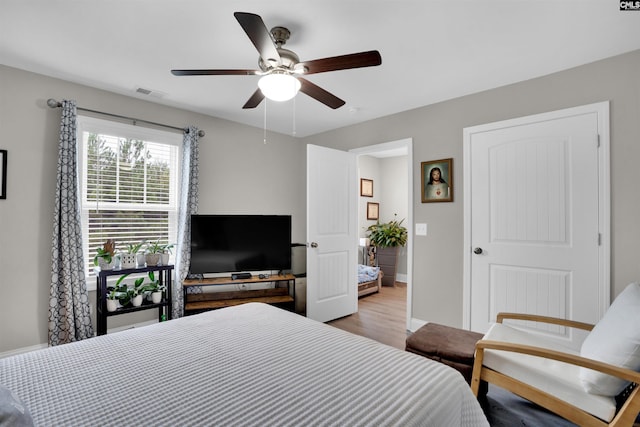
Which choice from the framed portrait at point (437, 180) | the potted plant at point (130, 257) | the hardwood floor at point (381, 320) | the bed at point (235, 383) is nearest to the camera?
the bed at point (235, 383)

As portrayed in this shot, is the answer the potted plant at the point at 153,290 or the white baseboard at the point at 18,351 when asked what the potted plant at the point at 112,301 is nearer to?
the potted plant at the point at 153,290

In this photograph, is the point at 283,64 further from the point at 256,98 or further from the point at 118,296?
the point at 118,296

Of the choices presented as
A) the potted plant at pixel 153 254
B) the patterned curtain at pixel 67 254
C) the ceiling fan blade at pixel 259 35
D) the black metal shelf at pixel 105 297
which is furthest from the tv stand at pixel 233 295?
the ceiling fan blade at pixel 259 35

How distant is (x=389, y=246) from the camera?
5.89 meters

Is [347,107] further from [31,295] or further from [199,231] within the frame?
[31,295]

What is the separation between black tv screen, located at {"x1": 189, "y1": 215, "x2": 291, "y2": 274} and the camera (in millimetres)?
3404

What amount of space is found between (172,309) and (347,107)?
292cm

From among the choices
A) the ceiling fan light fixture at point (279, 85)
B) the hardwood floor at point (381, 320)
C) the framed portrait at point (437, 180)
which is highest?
the ceiling fan light fixture at point (279, 85)

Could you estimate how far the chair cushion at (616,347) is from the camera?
146 centimetres

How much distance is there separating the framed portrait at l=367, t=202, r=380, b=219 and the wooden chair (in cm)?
454

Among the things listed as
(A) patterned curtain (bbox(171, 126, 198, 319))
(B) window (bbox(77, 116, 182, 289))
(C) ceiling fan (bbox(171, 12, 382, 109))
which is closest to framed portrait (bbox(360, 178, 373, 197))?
(A) patterned curtain (bbox(171, 126, 198, 319))

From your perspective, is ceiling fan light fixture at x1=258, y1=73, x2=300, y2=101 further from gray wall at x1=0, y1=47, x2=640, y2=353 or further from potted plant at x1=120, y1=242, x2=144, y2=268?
potted plant at x1=120, y1=242, x2=144, y2=268

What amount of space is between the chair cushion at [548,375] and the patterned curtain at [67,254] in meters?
3.29

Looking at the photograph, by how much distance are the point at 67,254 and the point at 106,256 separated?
29 centimetres
